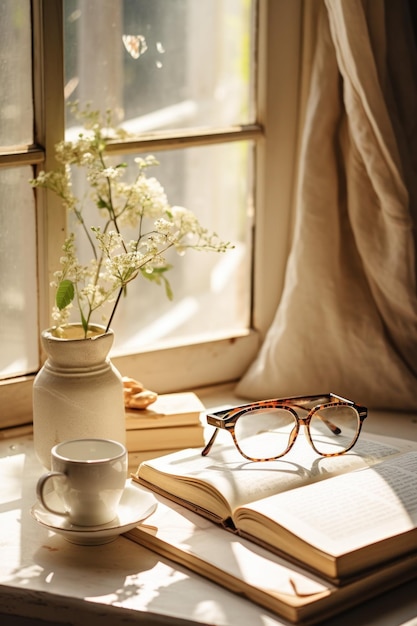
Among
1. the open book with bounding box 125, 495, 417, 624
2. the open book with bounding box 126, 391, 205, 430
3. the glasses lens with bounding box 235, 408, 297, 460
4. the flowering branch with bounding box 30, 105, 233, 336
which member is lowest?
the open book with bounding box 125, 495, 417, 624

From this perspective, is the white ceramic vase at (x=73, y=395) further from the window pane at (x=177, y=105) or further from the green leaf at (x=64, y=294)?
the window pane at (x=177, y=105)

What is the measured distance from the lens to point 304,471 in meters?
1.14

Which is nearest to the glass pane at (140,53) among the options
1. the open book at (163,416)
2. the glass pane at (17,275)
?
the glass pane at (17,275)

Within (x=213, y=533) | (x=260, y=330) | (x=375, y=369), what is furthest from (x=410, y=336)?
(x=213, y=533)

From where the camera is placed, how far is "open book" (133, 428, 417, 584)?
0.97 metres

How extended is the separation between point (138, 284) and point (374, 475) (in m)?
0.73

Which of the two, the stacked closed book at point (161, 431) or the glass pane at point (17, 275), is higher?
the glass pane at point (17, 275)

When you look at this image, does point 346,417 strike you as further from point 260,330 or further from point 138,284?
point 138,284

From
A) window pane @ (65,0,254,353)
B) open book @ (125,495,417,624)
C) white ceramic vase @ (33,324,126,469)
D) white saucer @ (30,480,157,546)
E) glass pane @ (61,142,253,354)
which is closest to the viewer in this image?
open book @ (125,495,417,624)

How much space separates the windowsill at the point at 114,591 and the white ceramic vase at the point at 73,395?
0.13 meters

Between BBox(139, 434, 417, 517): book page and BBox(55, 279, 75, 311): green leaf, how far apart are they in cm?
23

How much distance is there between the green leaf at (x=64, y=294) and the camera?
118cm

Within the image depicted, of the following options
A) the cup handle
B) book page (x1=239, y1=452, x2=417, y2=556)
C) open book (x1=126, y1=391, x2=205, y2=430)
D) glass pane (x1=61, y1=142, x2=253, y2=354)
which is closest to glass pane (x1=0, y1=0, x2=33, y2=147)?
glass pane (x1=61, y1=142, x2=253, y2=354)

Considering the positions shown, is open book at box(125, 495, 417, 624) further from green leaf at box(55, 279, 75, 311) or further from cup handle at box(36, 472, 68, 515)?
green leaf at box(55, 279, 75, 311)
